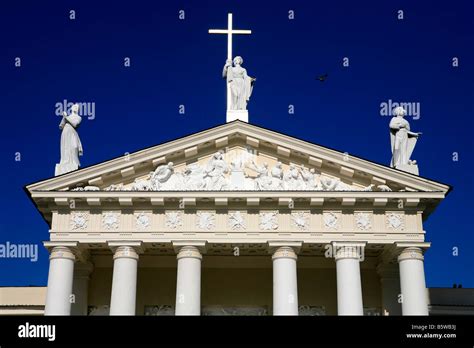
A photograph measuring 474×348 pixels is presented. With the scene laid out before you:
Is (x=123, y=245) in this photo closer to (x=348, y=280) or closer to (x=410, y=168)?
(x=348, y=280)

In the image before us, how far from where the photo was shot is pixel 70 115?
95.8 ft

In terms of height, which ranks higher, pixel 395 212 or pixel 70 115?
pixel 70 115

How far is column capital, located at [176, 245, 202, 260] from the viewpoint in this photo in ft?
88.8

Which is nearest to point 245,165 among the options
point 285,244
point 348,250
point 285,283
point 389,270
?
point 285,244

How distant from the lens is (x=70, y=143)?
94.6 ft

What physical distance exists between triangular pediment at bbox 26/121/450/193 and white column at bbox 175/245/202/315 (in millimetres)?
2541

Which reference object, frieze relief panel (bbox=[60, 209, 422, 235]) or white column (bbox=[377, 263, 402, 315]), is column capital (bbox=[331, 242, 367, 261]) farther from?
white column (bbox=[377, 263, 402, 315])

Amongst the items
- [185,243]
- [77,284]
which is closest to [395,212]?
[185,243]

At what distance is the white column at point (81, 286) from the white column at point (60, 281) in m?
2.27

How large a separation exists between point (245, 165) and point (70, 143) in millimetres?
6740

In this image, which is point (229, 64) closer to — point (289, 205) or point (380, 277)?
point (289, 205)
